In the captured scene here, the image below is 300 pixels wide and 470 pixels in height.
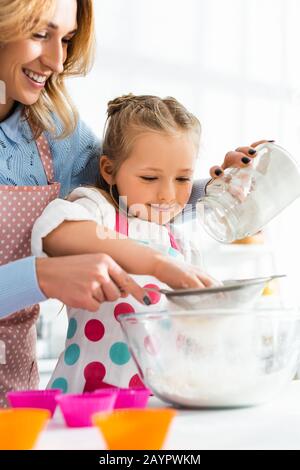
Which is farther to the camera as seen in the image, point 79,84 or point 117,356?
point 79,84

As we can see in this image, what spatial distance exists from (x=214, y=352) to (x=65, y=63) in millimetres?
803

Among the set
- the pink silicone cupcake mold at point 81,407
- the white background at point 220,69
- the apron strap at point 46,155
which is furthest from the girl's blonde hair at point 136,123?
the white background at point 220,69

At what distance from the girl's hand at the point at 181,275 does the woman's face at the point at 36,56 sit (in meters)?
0.49

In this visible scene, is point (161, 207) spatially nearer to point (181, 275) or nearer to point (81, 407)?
point (181, 275)

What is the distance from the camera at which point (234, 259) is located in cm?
358

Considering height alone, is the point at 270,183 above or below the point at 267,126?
above

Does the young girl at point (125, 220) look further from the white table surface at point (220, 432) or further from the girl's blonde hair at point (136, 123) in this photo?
the white table surface at point (220, 432)

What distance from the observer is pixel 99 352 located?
1.24m

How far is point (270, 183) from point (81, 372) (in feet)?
1.58

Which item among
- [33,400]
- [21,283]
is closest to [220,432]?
[33,400]

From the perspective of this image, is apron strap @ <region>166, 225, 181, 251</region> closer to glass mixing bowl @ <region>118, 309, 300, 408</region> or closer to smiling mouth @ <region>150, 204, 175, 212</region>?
smiling mouth @ <region>150, 204, 175, 212</region>
